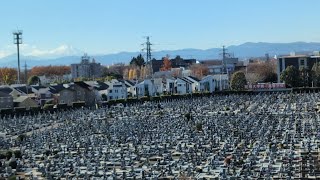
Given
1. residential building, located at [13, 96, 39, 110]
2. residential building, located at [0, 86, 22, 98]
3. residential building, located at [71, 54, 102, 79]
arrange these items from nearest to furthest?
residential building, located at [13, 96, 39, 110], residential building, located at [0, 86, 22, 98], residential building, located at [71, 54, 102, 79]

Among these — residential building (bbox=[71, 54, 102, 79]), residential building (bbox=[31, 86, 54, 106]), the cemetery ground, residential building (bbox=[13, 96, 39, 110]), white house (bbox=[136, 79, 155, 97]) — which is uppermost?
residential building (bbox=[71, 54, 102, 79])

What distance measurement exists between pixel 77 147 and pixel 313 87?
109 ft

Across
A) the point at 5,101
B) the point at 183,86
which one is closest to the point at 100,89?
the point at 183,86

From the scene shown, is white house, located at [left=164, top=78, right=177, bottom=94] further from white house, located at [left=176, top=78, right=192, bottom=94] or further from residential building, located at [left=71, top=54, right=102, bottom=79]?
residential building, located at [left=71, top=54, right=102, bottom=79]

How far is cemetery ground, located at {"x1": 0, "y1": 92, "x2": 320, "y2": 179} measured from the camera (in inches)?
632

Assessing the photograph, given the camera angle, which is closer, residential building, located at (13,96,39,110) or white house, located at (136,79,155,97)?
residential building, located at (13,96,39,110)

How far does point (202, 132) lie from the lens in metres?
25.0

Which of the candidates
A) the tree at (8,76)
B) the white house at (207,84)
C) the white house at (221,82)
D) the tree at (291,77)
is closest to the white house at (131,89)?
the white house at (207,84)

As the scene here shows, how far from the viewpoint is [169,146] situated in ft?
69.3

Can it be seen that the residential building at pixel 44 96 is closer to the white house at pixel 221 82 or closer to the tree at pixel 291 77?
the white house at pixel 221 82

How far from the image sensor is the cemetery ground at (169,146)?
632 inches

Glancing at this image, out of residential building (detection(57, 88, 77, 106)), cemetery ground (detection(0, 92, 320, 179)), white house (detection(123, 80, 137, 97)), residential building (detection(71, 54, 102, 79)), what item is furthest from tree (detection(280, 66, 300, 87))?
residential building (detection(71, 54, 102, 79))

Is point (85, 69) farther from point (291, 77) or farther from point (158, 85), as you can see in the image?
point (291, 77)

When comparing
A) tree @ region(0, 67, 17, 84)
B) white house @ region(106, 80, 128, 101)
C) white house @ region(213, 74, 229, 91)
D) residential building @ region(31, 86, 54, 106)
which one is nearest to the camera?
residential building @ region(31, 86, 54, 106)
